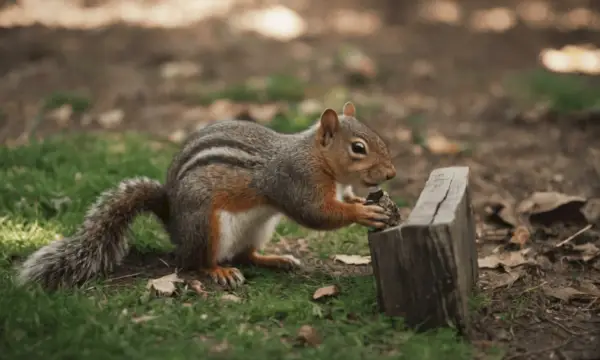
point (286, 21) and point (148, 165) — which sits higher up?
point (286, 21)

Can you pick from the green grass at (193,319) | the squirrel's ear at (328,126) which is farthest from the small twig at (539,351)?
the squirrel's ear at (328,126)

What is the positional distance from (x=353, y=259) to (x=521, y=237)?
2.80 ft

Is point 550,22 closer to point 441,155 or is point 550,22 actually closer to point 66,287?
point 441,155

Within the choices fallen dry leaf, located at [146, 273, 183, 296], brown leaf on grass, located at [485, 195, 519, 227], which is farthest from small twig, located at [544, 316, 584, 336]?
fallen dry leaf, located at [146, 273, 183, 296]

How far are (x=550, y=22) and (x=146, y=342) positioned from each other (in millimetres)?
8042

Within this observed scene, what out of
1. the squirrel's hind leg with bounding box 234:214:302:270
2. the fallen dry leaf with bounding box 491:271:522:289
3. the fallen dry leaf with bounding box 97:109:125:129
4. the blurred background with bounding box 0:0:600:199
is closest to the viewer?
the fallen dry leaf with bounding box 491:271:522:289

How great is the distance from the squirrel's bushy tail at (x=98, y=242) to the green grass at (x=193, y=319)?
3.6 inches

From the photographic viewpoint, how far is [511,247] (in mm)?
3771

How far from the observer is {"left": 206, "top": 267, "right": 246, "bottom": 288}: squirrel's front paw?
3.26 metres

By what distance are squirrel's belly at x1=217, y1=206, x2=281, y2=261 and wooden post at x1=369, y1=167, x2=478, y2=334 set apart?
70cm

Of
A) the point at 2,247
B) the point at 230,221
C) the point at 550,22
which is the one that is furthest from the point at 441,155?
the point at 550,22

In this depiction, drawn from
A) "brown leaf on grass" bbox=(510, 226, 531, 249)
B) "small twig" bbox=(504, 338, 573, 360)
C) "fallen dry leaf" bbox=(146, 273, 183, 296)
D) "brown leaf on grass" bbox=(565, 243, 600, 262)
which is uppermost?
"fallen dry leaf" bbox=(146, 273, 183, 296)

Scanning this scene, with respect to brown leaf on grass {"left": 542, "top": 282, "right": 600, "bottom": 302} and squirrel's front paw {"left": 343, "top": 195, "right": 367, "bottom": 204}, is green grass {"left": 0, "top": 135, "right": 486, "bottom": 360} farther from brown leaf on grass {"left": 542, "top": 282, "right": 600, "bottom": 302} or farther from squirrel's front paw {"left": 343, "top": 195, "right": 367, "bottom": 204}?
brown leaf on grass {"left": 542, "top": 282, "right": 600, "bottom": 302}

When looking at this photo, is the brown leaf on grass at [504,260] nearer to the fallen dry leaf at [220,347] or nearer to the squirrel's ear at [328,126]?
the squirrel's ear at [328,126]
